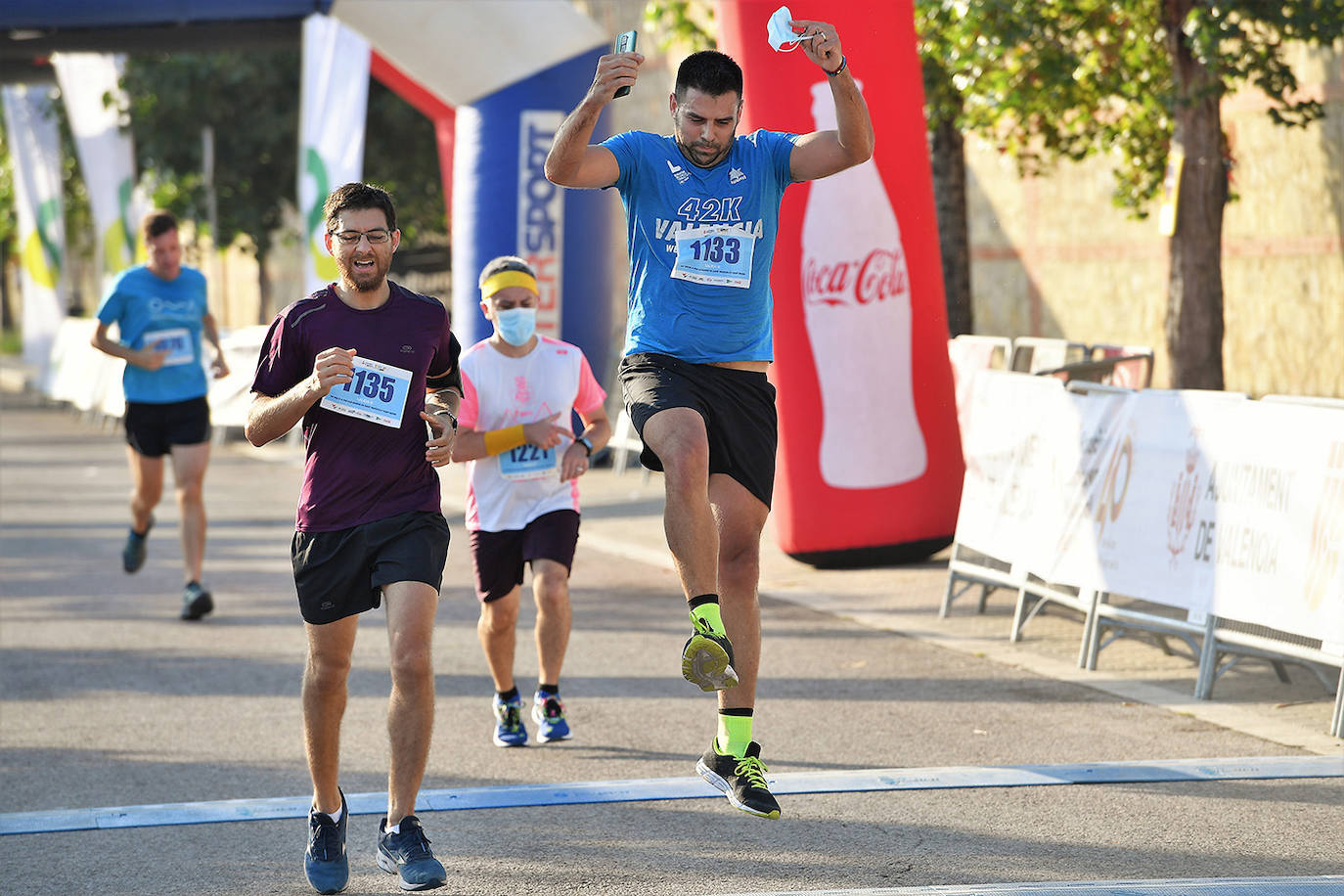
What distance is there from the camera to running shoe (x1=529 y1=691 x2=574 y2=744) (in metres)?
6.90

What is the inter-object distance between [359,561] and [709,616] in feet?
3.39

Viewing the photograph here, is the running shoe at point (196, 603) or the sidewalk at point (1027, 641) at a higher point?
the sidewalk at point (1027, 641)

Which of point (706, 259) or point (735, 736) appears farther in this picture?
point (706, 259)

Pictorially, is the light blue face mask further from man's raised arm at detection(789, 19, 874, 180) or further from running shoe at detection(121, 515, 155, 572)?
running shoe at detection(121, 515, 155, 572)

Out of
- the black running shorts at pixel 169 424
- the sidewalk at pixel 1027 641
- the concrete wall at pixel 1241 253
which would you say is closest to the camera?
the sidewalk at pixel 1027 641

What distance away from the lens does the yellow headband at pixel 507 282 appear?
6969 mm

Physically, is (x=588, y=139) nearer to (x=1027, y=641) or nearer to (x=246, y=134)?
(x=1027, y=641)

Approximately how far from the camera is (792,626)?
9508mm

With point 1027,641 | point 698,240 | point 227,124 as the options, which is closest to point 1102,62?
point 1027,641

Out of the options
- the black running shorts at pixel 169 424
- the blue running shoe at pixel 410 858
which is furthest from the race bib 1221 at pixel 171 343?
the blue running shoe at pixel 410 858

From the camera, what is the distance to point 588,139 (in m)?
4.98

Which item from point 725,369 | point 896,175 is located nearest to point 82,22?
point 896,175

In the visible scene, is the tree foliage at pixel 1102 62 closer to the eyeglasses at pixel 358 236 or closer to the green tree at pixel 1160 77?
the green tree at pixel 1160 77

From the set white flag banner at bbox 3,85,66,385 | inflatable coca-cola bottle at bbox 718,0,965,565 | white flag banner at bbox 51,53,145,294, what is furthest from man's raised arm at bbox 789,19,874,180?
white flag banner at bbox 3,85,66,385
